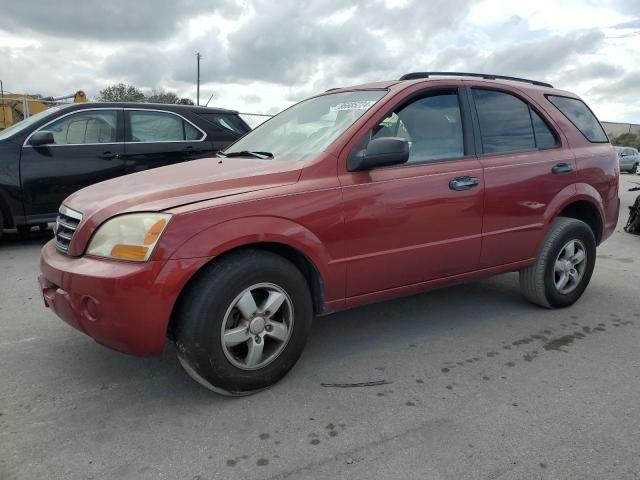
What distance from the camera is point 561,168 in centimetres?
413

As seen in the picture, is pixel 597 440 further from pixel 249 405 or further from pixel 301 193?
pixel 301 193

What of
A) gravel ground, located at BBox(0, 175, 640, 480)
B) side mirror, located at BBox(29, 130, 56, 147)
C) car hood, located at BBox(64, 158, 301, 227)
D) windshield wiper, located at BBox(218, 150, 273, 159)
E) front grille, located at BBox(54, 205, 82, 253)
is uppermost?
side mirror, located at BBox(29, 130, 56, 147)

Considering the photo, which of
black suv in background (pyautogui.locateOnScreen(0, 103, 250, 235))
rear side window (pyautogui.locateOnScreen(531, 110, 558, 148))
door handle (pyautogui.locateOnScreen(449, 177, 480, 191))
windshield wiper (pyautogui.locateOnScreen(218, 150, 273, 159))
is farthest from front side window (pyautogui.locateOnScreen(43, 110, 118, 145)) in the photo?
rear side window (pyautogui.locateOnScreen(531, 110, 558, 148))

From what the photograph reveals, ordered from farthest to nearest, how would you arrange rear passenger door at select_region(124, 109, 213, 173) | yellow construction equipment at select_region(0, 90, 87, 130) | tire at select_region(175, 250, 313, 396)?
yellow construction equipment at select_region(0, 90, 87, 130)
rear passenger door at select_region(124, 109, 213, 173)
tire at select_region(175, 250, 313, 396)

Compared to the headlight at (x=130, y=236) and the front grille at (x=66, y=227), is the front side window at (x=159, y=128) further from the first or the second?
the headlight at (x=130, y=236)

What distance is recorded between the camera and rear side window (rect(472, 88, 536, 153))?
3875 millimetres

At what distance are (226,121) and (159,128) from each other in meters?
0.97

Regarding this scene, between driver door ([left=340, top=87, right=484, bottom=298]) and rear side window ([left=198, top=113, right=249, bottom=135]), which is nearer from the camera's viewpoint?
driver door ([left=340, top=87, right=484, bottom=298])

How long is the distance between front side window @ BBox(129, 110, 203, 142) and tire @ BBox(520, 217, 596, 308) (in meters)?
4.79

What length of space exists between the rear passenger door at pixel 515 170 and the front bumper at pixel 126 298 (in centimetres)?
217

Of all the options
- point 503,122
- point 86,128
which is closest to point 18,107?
point 86,128

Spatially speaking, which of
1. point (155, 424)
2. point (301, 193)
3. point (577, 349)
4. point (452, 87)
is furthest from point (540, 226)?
point (155, 424)

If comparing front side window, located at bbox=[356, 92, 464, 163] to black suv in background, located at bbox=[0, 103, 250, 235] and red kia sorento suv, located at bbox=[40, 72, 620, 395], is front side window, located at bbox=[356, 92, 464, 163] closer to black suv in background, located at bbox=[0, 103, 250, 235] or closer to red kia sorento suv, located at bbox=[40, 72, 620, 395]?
red kia sorento suv, located at bbox=[40, 72, 620, 395]

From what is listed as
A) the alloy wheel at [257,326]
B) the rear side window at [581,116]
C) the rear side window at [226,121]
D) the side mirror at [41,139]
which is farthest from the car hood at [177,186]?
the rear side window at [226,121]
